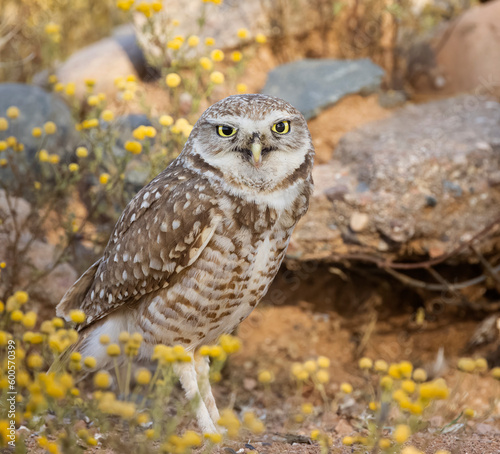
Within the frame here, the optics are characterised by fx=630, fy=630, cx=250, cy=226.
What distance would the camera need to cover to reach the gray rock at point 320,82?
539 cm

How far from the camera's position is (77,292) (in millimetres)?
3676

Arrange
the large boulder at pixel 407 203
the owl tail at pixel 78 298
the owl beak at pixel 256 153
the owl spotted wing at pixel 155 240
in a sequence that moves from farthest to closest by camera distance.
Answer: the large boulder at pixel 407 203, the owl tail at pixel 78 298, the owl spotted wing at pixel 155 240, the owl beak at pixel 256 153

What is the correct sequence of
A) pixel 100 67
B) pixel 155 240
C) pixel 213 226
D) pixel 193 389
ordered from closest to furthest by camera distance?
pixel 213 226 → pixel 155 240 → pixel 193 389 → pixel 100 67

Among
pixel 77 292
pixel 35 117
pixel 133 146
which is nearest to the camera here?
pixel 133 146

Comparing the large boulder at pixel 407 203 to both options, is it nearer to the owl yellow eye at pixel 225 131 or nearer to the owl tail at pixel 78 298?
the owl tail at pixel 78 298

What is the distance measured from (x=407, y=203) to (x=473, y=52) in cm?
209

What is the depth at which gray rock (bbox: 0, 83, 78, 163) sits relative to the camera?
17.6 feet

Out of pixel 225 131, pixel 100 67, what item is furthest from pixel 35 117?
pixel 225 131

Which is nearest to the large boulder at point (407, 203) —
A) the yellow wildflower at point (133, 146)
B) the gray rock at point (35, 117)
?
the yellow wildflower at point (133, 146)

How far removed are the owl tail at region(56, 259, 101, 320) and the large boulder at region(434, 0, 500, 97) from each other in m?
3.83

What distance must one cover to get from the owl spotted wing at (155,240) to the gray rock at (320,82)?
2371 mm

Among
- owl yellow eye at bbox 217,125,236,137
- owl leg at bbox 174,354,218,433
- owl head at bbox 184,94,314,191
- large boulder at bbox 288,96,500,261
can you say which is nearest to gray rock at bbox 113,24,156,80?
large boulder at bbox 288,96,500,261

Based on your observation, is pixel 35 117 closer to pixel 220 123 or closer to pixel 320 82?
pixel 320 82

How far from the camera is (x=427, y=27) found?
6.10m
